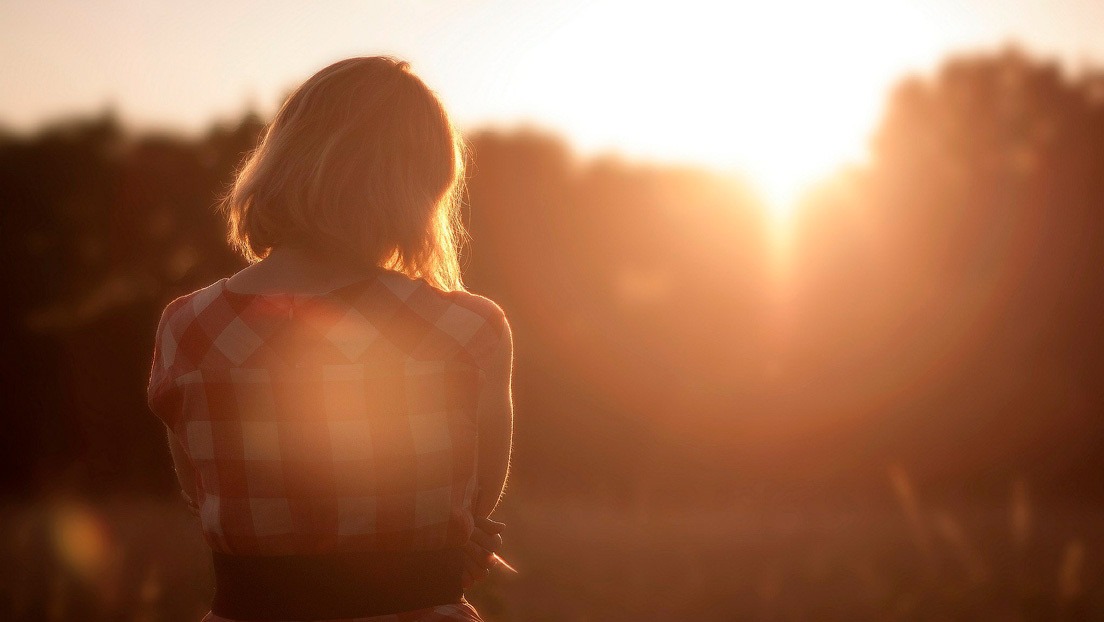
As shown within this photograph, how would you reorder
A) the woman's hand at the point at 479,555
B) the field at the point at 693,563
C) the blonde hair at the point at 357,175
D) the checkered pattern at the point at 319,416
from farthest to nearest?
1. the field at the point at 693,563
2. the woman's hand at the point at 479,555
3. the blonde hair at the point at 357,175
4. the checkered pattern at the point at 319,416

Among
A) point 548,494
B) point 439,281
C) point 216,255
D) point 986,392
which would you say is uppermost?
point 439,281

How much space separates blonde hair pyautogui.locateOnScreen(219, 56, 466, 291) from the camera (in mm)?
1617

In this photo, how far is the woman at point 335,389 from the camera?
4.95 ft

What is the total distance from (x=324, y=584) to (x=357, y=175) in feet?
2.18

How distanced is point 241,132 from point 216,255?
1.18 metres

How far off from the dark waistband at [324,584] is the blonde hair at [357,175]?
1.56 feet

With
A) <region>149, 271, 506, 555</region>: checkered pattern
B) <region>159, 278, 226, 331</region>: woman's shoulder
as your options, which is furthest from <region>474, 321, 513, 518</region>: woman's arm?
<region>159, 278, 226, 331</region>: woman's shoulder

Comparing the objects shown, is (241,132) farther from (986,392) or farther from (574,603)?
(986,392)

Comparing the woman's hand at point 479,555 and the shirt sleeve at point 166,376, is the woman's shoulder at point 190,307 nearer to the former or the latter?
the shirt sleeve at point 166,376

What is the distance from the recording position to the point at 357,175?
1652 millimetres

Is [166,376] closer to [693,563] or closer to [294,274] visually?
[294,274]

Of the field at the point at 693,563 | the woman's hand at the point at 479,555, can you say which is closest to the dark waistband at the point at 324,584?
the woman's hand at the point at 479,555

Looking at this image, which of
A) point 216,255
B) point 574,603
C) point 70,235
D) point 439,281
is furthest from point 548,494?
point 439,281

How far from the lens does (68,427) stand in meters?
A: 9.66
